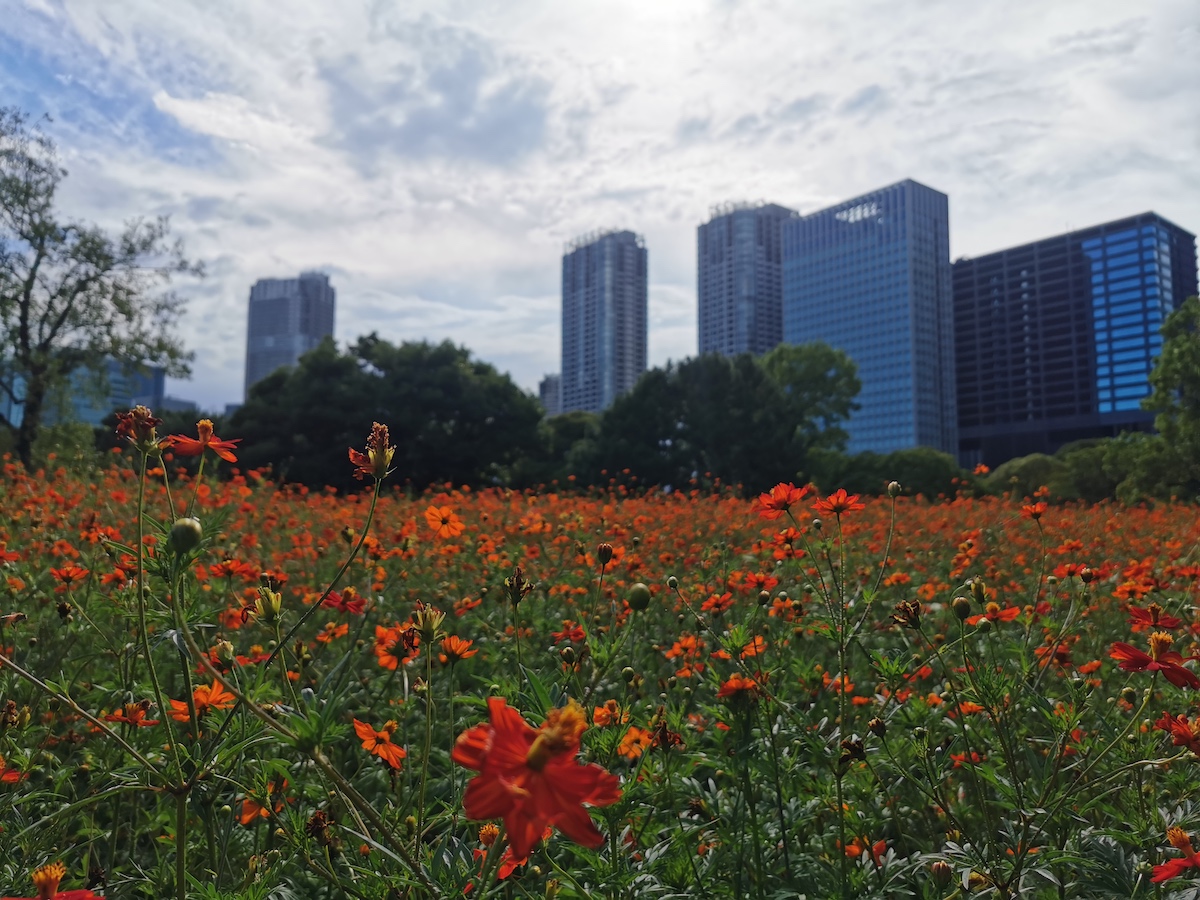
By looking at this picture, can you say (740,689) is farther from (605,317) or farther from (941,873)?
(605,317)

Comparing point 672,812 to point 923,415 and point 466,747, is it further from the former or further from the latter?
point 923,415

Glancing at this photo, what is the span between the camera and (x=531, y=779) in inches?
21.4

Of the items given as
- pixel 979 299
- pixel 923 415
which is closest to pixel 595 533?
pixel 923 415

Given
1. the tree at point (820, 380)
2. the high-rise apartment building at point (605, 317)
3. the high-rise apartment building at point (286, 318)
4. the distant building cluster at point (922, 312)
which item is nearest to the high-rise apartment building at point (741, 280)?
the distant building cluster at point (922, 312)

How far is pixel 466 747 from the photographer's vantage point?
558 millimetres

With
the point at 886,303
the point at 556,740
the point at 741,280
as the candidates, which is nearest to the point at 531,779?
the point at 556,740

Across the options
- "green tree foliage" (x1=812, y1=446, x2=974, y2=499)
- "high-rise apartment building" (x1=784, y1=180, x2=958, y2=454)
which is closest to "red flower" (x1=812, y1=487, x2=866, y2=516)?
"green tree foliage" (x1=812, y1=446, x2=974, y2=499)

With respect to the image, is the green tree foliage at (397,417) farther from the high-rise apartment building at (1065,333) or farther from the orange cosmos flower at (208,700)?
the high-rise apartment building at (1065,333)

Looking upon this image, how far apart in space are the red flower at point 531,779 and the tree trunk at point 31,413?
56.3 feet

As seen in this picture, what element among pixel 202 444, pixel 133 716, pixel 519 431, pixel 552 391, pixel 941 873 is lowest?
pixel 941 873

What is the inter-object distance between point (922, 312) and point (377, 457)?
76968 mm

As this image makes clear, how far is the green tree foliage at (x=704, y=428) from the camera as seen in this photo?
15.8 meters

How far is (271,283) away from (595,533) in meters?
106

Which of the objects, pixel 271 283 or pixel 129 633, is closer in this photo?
pixel 129 633
